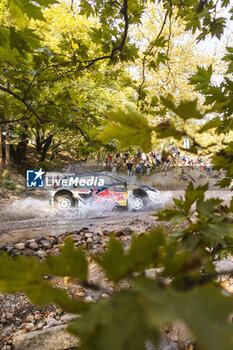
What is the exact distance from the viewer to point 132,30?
1295 centimetres

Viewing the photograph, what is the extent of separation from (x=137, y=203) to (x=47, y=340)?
626 centimetres

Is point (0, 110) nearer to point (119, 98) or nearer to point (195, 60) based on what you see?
point (119, 98)

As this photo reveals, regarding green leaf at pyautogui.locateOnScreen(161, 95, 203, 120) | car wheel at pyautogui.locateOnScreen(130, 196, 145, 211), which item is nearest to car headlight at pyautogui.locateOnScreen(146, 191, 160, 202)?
car wheel at pyautogui.locateOnScreen(130, 196, 145, 211)

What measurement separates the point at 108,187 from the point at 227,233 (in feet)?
22.3

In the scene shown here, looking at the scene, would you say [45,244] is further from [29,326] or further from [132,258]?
[132,258]

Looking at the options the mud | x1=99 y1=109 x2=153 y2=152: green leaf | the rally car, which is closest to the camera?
x1=99 y1=109 x2=153 y2=152: green leaf

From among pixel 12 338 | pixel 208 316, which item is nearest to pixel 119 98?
pixel 12 338

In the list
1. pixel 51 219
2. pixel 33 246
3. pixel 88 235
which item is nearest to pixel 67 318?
pixel 33 246

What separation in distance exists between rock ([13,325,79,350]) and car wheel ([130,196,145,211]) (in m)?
6.14

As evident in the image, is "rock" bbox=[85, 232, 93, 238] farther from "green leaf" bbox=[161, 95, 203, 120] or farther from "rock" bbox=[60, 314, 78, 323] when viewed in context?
"green leaf" bbox=[161, 95, 203, 120]

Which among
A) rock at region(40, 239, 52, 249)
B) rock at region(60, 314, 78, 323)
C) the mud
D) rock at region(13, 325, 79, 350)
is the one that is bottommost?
the mud

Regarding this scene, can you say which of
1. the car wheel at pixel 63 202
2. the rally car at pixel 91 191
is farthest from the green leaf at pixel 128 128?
the car wheel at pixel 63 202

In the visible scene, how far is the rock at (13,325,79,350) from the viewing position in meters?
1.53

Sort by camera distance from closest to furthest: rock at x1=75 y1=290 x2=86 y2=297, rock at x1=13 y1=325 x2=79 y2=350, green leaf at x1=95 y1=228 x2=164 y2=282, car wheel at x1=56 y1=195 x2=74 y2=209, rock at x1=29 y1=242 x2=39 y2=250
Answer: green leaf at x1=95 y1=228 x2=164 y2=282
rock at x1=13 y1=325 x2=79 y2=350
rock at x1=75 y1=290 x2=86 y2=297
rock at x1=29 y1=242 x2=39 y2=250
car wheel at x1=56 y1=195 x2=74 y2=209
